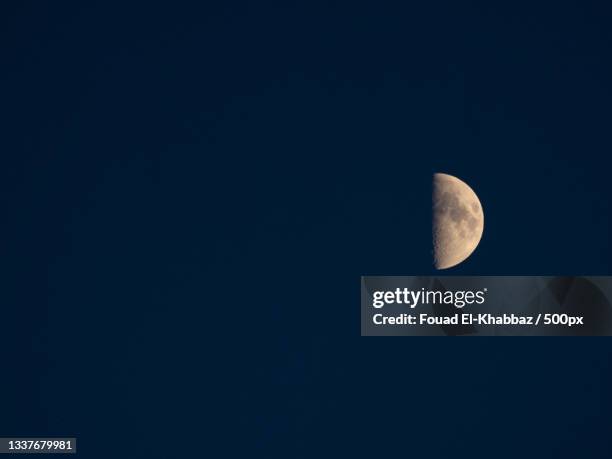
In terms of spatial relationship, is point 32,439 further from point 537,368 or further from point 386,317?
point 537,368

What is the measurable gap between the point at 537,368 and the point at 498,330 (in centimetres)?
26

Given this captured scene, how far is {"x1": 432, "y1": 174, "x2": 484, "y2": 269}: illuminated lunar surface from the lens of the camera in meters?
3.59

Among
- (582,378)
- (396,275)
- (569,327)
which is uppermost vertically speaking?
(396,275)

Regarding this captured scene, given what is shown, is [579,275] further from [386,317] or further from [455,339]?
[386,317]

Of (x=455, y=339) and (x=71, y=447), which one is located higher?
(x=455, y=339)

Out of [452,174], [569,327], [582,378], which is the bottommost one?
[582,378]

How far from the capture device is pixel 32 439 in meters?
3.66

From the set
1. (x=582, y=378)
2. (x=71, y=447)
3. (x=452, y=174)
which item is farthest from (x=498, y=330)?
(x=71, y=447)

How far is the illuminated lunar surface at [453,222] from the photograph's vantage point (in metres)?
3.59

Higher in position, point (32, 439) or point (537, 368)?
point (537, 368)

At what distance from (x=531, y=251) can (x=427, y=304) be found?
1.82 ft

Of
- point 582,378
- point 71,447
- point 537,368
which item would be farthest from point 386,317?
point 71,447

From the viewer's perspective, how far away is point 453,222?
359cm

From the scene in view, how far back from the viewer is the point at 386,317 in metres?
3.62
